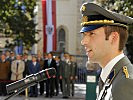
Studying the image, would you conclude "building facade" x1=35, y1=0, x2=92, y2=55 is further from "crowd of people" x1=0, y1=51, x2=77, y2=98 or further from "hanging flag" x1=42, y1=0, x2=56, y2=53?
"crowd of people" x1=0, y1=51, x2=77, y2=98

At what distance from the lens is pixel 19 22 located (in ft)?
75.7

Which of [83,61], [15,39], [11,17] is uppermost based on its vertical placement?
[11,17]

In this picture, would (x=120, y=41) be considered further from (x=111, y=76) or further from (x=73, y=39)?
(x=73, y=39)

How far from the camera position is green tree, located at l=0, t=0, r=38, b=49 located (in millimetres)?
22766

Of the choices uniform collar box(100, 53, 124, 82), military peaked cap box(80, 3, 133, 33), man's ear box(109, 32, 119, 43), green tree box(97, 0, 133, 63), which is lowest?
uniform collar box(100, 53, 124, 82)

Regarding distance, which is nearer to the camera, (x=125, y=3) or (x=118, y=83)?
(x=118, y=83)

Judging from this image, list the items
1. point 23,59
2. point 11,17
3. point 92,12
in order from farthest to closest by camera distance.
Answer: point 11,17 < point 23,59 < point 92,12

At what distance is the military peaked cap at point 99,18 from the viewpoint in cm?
208

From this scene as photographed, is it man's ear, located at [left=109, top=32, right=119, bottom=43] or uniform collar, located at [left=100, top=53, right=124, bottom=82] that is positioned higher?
man's ear, located at [left=109, top=32, right=119, bottom=43]

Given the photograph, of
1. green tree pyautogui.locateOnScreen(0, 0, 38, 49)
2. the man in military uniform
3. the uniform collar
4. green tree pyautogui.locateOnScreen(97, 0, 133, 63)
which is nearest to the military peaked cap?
the man in military uniform

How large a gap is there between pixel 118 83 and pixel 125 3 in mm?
19096

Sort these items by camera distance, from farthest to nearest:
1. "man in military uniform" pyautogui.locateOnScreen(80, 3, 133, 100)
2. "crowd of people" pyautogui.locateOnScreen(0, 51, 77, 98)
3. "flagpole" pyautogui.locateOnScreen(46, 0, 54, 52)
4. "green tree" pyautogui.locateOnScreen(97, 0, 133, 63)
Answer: "green tree" pyautogui.locateOnScreen(97, 0, 133, 63) < "flagpole" pyautogui.locateOnScreen(46, 0, 54, 52) < "crowd of people" pyautogui.locateOnScreen(0, 51, 77, 98) < "man in military uniform" pyautogui.locateOnScreen(80, 3, 133, 100)

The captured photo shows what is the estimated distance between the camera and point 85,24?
217cm

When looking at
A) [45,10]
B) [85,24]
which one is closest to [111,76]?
[85,24]
